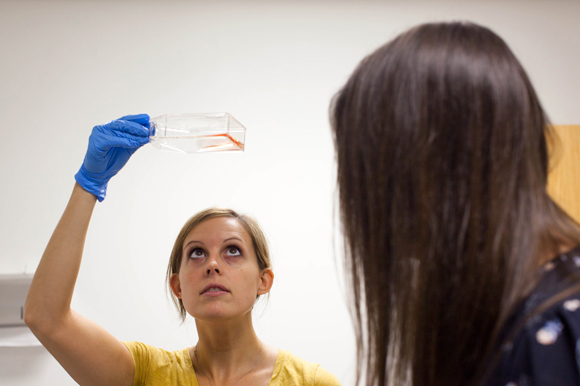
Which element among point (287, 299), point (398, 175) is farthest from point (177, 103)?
point (398, 175)

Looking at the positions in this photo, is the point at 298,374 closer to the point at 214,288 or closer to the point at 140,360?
the point at 214,288

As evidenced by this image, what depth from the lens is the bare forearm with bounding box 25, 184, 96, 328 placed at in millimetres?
1045

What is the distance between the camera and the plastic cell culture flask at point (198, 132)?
3.86ft

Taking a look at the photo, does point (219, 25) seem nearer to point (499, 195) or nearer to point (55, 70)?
point (55, 70)

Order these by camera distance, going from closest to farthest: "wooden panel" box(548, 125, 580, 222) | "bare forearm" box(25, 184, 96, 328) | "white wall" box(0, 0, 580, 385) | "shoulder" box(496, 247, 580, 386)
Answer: "shoulder" box(496, 247, 580, 386) < "bare forearm" box(25, 184, 96, 328) < "wooden panel" box(548, 125, 580, 222) < "white wall" box(0, 0, 580, 385)

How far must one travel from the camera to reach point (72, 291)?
108 centimetres

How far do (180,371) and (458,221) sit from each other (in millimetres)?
1008

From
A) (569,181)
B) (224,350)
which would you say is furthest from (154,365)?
(569,181)

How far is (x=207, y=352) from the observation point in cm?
126

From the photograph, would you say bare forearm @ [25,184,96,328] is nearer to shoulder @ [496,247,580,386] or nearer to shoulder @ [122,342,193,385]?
shoulder @ [122,342,193,385]

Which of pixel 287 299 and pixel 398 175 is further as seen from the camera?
pixel 287 299

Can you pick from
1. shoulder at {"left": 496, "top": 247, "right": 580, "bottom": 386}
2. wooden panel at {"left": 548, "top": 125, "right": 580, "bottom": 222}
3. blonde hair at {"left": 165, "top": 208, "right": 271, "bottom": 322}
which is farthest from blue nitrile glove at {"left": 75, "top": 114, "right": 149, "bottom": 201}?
wooden panel at {"left": 548, "top": 125, "right": 580, "bottom": 222}

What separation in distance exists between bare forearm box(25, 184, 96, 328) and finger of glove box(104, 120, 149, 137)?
0.22 m

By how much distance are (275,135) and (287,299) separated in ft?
2.40
